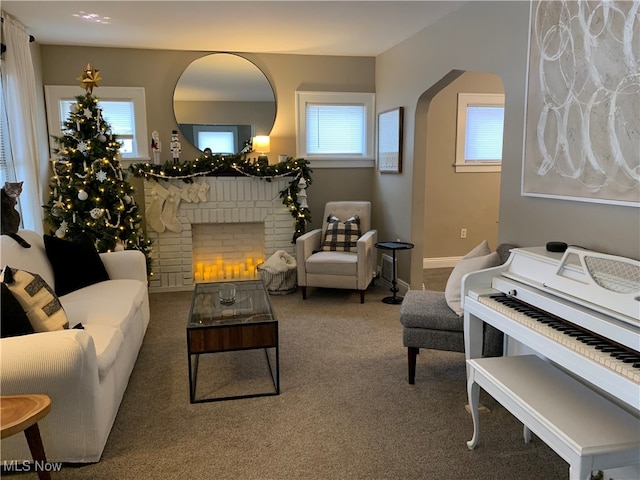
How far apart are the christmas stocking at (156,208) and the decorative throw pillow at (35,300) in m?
A: 2.73

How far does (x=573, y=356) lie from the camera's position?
66.4 inches

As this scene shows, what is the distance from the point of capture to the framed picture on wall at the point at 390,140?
4812 millimetres

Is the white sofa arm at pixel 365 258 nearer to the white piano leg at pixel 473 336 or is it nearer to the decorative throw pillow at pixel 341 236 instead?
the decorative throw pillow at pixel 341 236

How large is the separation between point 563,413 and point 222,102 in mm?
4567

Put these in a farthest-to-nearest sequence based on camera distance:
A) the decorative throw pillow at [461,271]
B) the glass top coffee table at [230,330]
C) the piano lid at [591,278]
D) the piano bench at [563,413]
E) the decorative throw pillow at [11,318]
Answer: the decorative throw pillow at [461,271]
the glass top coffee table at [230,330]
the decorative throw pillow at [11,318]
the piano lid at [591,278]
the piano bench at [563,413]

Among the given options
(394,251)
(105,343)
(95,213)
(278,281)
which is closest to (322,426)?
(105,343)

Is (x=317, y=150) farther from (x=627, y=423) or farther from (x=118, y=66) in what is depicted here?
(x=627, y=423)

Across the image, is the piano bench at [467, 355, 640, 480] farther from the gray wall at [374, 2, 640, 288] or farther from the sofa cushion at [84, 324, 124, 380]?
the sofa cushion at [84, 324, 124, 380]

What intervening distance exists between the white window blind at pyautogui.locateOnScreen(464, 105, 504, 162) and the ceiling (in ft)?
4.77

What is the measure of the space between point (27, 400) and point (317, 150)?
4262mm

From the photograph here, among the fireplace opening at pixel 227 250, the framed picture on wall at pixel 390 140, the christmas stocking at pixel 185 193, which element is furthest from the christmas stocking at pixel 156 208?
the framed picture on wall at pixel 390 140

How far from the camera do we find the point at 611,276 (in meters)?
1.81

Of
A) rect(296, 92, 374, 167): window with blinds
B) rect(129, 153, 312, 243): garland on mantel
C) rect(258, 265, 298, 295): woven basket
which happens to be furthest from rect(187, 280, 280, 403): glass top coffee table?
rect(296, 92, 374, 167): window with blinds

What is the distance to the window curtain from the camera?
12.4 feet
